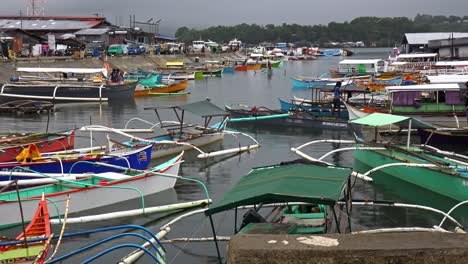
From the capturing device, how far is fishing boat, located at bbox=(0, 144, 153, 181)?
18.0 m

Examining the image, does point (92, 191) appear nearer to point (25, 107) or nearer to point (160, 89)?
point (25, 107)

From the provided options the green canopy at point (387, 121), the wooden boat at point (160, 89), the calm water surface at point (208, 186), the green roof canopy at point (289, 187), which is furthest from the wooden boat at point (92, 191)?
the wooden boat at point (160, 89)

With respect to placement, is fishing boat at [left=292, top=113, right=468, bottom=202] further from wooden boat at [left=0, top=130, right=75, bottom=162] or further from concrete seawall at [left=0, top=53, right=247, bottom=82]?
concrete seawall at [left=0, top=53, right=247, bottom=82]

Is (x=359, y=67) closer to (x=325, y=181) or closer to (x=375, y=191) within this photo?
(x=375, y=191)

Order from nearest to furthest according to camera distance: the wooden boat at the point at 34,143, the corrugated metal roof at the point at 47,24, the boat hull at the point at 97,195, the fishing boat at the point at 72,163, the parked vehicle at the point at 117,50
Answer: the boat hull at the point at 97,195 < the fishing boat at the point at 72,163 < the wooden boat at the point at 34,143 < the parked vehicle at the point at 117,50 < the corrugated metal roof at the point at 47,24

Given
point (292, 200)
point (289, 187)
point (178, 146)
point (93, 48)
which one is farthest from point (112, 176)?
point (93, 48)

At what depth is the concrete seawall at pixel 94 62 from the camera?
5888 cm

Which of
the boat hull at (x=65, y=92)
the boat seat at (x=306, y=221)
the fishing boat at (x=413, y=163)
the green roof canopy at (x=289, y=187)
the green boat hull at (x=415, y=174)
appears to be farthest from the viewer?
the boat hull at (x=65, y=92)

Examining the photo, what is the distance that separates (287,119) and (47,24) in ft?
216

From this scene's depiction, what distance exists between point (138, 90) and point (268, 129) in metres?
23.5

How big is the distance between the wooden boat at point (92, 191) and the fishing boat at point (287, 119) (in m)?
14.8

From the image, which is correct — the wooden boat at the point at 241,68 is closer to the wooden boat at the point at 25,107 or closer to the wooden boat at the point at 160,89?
the wooden boat at the point at 160,89

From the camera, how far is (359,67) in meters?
71.9

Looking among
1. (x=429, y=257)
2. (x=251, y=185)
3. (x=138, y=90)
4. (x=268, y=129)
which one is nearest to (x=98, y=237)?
(x=251, y=185)
